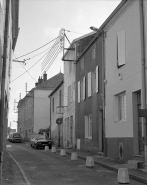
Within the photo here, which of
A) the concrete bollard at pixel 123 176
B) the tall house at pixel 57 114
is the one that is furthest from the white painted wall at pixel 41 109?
the concrete bollard at pixel 123 176

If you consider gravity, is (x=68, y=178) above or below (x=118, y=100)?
below

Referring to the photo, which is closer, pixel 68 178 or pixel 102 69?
pixel 68 178

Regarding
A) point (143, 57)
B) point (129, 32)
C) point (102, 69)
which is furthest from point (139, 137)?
point (102, 69)

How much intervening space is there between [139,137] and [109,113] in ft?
11.3

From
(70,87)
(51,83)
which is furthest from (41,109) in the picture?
(70,87)

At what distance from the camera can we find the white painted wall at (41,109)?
46156mm

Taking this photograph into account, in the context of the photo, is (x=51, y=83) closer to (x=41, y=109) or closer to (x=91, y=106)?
(x=41, y=109)

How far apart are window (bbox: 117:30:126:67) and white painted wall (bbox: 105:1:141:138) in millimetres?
250

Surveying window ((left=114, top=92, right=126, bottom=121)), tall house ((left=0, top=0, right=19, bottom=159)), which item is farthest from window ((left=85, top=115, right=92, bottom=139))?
tall house ((left=0, top=0, right=19, bottom=159))

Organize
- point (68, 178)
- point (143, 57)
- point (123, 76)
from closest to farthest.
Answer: point (68, 178) → point (143, 57) → point (123, 76)

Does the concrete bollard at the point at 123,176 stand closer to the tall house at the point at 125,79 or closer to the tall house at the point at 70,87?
the tall house at the point at 125,79

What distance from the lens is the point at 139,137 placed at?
1263 centimetres

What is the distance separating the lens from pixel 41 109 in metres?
46.5

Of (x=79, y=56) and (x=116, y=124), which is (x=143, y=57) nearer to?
(x=116, y=124)
